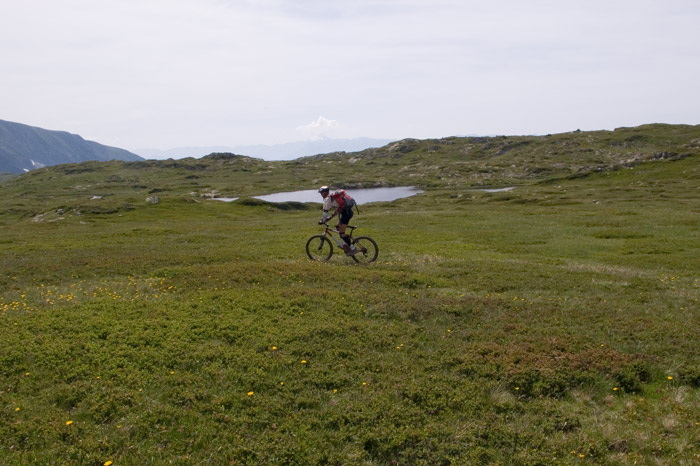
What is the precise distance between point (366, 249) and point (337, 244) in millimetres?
1856

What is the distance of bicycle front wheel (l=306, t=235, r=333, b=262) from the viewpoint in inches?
1101

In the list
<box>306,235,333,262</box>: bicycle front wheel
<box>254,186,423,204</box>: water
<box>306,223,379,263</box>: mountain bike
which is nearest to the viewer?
<box>306,223,379,263</box>: mountain bike

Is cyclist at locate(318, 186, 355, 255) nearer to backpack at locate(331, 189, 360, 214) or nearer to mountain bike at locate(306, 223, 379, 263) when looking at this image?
backpack at locate(331, 189, 360, 214)

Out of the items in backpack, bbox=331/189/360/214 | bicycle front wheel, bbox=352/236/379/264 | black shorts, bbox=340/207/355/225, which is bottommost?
bicycle front wheel, bbox=352/236/379/264

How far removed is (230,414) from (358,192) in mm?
150861

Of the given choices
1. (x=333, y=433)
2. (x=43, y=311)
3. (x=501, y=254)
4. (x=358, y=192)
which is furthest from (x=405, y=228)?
(x=358, y=192)

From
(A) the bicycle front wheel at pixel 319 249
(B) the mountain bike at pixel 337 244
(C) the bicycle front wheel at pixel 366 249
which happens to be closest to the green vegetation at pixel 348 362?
(A) the bicycle front wheel at pixel 319 249

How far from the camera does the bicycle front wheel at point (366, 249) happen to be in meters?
27.5

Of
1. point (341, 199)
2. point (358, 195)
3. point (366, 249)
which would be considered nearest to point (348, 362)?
point (341, 199)

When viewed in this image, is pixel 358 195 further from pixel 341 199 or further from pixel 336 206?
pixel 341 199

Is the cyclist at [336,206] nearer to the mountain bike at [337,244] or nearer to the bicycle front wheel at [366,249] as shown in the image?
the mountain bike at [337,244]

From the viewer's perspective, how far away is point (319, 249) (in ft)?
92.6

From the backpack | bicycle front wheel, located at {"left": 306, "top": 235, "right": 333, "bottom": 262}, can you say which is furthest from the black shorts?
bicycle front wheel, located at {"left": 306, "top": 235, "right": 333, "bottom": 262}

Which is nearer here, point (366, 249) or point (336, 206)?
point (336, 206)
